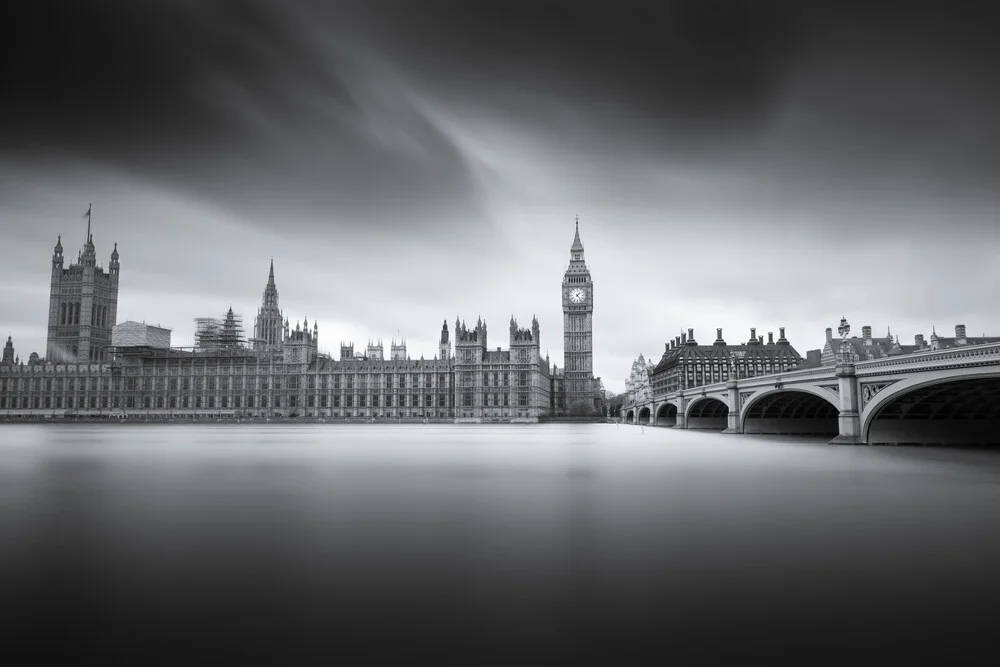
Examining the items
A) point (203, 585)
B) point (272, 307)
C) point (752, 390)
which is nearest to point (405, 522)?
point (203, 585)

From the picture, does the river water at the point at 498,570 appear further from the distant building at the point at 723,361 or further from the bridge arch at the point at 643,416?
the distant building at the point at 723,361

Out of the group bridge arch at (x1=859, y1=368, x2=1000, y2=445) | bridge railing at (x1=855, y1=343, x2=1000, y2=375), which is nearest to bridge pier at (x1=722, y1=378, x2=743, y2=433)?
bridge arch at (x1=859, y1=368, x2=1000, y2=445)

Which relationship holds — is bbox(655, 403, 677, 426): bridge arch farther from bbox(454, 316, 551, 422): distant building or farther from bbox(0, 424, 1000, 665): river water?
bbox(0, 424, 1000, 665): river water

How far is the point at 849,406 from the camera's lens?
39.1m

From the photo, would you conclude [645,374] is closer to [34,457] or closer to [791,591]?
[34,457]

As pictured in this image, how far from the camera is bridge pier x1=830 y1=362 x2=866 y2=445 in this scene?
38625 mm

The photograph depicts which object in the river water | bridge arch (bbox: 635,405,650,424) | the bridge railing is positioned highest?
the bridge railing

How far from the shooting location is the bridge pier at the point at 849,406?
127 ft

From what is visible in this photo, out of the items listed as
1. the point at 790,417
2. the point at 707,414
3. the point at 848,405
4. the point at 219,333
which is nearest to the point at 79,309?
the point at 219,333

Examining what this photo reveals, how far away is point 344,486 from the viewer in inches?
834

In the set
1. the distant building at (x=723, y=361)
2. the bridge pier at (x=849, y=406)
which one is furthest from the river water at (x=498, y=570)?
the distant building at (x=723, y=361)

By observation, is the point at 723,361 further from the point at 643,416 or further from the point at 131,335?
the point at 131,335

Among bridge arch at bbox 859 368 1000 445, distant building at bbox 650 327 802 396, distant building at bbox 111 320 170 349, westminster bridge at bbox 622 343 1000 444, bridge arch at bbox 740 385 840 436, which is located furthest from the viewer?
distant building at bbox 111 320 170 349

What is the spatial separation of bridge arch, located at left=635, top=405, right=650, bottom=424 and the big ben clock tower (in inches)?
519
